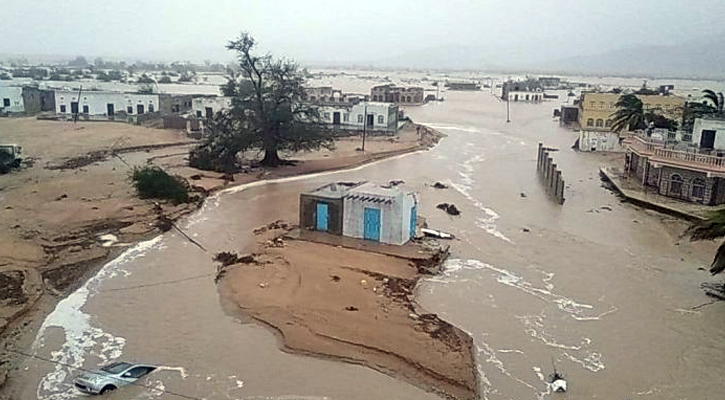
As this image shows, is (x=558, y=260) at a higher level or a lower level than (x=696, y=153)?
lower

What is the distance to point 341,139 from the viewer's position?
53.8 meters

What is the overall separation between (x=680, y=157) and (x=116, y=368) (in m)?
28.3

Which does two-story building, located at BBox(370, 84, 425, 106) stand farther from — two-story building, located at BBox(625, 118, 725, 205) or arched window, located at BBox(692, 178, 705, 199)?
arched window, located at BBox(692, 178, 705, 199)

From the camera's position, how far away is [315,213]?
2425cm

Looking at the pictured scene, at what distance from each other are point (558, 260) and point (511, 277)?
302cm

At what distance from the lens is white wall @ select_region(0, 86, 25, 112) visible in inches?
2559

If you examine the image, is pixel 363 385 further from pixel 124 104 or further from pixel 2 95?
pixel 2 95

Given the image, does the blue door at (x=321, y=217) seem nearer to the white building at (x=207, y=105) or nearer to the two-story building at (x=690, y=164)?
the two-story building at (x=690, y=164)

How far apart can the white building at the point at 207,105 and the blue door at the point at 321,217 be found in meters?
36.4

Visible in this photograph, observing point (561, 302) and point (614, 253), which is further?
point (614, 253)

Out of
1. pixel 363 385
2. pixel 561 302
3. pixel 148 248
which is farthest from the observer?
pixel 148 248

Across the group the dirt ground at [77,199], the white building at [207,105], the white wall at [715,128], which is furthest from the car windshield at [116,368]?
the white building at [207,105]

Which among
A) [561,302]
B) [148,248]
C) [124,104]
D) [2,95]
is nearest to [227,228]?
[148,248]

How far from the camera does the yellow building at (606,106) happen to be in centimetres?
6078
